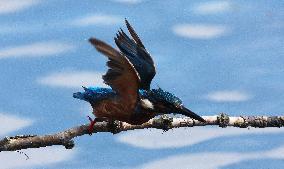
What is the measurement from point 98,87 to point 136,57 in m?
0.83

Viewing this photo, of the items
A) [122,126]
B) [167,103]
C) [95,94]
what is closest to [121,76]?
[167,103]

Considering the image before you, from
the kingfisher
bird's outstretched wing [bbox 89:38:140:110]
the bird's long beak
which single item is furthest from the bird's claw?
the bird's long beak

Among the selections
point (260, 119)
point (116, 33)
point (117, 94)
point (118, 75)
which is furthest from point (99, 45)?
point (260, 119)

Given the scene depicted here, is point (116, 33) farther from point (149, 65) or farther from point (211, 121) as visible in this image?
point (211, 121)

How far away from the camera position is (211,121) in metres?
9.80

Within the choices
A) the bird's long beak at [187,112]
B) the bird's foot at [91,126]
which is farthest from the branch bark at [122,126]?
the bird's long beak at [187,112]

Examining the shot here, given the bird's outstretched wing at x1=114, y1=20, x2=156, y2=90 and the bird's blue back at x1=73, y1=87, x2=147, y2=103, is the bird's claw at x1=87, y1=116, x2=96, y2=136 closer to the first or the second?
the bird's blue back at x1=73, y1=87, x2=147, y2=103

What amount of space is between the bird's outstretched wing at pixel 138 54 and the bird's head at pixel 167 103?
74 centimetres

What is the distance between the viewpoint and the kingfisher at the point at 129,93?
8.12 meters

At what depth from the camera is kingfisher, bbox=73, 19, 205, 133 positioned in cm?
812

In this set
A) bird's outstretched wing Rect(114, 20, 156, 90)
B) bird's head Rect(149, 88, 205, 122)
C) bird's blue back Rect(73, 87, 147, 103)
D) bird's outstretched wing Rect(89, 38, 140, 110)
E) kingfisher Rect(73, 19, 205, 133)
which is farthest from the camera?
bird's outstretched wing Rect(114, 20, 156, 90)

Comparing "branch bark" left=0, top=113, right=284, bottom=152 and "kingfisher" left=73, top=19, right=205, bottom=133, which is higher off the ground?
"kingfisher" left=73, top=19, right=205, bottom=133

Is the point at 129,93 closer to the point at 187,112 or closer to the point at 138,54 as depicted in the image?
the point at 187,112

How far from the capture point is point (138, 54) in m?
9.97
